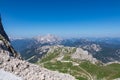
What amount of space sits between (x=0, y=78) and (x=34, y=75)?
7.76 meters

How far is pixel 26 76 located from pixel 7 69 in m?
3.12

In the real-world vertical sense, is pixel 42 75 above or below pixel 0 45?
below

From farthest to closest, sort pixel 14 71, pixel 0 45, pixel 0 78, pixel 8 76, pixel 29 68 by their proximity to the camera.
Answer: pixel 0 45
pixel 29 68
pixel 14 71
pixel 8 76
pixel 0 78

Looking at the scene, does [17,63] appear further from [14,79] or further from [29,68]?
[14,79]

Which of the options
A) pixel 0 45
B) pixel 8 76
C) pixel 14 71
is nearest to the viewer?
pixel 8 76

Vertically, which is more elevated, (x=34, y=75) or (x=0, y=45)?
(x=0, y=45)

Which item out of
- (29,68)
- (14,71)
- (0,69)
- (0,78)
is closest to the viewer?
(0,78)

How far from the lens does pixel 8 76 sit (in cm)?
3309

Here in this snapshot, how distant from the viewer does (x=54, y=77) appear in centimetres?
4097

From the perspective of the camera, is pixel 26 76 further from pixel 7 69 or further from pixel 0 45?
pixel 0 45

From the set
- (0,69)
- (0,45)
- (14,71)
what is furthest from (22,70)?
(0,45)

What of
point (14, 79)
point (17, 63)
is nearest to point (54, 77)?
point (17, 63)

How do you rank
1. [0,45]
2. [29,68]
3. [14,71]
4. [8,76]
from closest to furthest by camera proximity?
[8,76], [14,71], [29,68], [0,45]

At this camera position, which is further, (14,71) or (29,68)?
(29,68)
